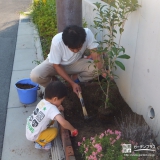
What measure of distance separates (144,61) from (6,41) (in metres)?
5.24

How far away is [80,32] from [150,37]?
0.78 m

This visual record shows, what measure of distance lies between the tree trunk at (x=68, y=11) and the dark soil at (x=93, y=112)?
3.63 ft

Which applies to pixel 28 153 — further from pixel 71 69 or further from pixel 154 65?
pixel 154 65

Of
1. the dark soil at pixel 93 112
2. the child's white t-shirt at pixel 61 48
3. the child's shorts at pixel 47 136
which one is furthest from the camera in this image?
the child's white t-shirt at pixel 61 48

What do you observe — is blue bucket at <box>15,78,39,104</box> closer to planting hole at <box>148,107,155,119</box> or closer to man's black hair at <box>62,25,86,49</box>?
man's black hair at <box>62,25,86,49</box>

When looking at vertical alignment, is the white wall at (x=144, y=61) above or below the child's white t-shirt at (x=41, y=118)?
above

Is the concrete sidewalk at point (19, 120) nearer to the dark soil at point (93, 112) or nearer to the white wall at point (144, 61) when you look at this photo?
the dark soil at point (93, 112)

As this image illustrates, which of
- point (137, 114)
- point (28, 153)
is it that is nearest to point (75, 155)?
point (28, 153)

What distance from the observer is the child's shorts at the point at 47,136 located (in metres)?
2.78

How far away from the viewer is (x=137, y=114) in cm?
294

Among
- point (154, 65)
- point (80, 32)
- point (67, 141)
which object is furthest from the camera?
point (80, 32)

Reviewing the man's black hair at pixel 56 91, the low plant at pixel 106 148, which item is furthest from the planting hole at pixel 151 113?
the man's black hair at pixel 56 91

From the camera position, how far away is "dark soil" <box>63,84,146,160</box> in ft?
9.44

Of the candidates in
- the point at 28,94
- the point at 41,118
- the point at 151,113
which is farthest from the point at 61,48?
the point at 151,113
